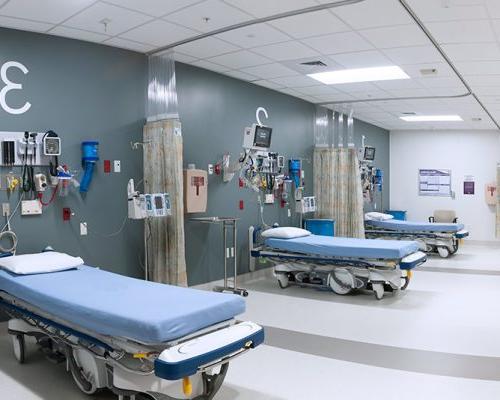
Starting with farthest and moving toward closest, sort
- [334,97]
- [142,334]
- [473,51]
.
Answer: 1. [334,97]
2. [473,51]
3. [142,334]

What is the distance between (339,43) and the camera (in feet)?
16.5

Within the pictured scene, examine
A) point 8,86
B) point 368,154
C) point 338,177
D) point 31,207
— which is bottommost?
point 31,207

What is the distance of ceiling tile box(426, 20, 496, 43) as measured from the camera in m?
4.32

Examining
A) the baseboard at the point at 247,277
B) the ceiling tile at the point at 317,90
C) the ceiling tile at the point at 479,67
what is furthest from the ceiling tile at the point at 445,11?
the baseboard at the point at 247,277

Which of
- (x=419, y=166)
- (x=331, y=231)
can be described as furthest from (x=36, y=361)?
(x=419, y=166)

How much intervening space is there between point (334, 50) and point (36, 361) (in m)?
4.38

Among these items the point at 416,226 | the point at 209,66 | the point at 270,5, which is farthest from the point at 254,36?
the point at 416,226

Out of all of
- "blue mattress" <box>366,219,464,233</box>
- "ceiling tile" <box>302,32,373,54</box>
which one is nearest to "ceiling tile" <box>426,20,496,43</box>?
"ceiling tile" <box>302,32,373,54</box>

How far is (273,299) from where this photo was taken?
5961 mm

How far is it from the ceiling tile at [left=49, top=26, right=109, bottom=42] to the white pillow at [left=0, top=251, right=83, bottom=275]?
7.25 ft

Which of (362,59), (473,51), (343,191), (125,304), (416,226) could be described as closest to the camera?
(125,304)

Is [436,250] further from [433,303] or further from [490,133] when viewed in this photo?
[433,303]

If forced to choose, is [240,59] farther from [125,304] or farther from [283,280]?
[125,304]

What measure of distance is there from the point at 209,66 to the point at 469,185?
8.50 meters
